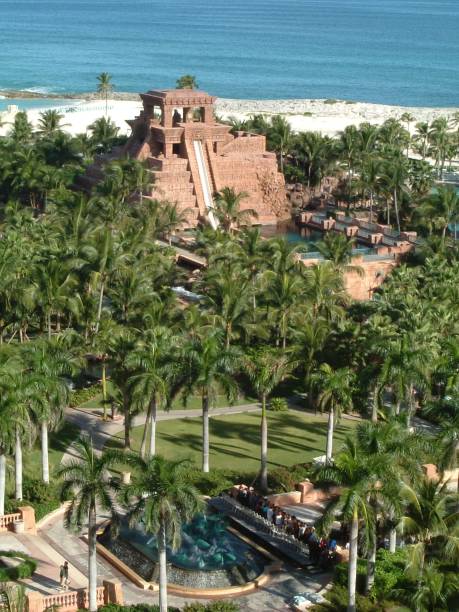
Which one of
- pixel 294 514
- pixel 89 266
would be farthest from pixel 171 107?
pixel 294 514

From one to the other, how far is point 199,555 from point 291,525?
12.8ft

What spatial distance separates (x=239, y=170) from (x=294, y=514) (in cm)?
4905

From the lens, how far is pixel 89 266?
54531 mm

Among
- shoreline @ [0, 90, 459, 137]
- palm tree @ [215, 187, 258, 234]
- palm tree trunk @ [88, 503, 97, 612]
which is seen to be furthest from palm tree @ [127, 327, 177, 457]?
shoreline @ [0, 90, 459, 137]

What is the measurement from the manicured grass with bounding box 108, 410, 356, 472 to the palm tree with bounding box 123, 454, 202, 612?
1204 centimetres

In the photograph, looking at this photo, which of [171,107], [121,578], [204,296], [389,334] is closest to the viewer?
[121,578]

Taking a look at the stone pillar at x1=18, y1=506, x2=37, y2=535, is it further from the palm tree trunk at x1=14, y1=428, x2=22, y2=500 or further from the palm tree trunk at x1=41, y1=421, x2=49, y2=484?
the palm tree trunk at x1=41, y1=421, x2=49, y2=484

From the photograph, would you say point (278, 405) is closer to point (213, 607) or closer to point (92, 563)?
point (213, 607)

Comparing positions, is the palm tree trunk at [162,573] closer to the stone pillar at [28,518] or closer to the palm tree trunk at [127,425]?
the stone pillar at [28,518]

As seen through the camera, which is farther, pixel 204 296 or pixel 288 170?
pixel 288 170

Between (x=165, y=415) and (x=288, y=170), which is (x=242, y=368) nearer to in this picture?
(x=165, y=415)

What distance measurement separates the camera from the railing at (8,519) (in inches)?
1540

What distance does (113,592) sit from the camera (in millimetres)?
34406

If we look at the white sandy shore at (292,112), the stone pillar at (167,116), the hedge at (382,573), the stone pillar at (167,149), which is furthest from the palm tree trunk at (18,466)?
the white sandy shore at (292,112)
